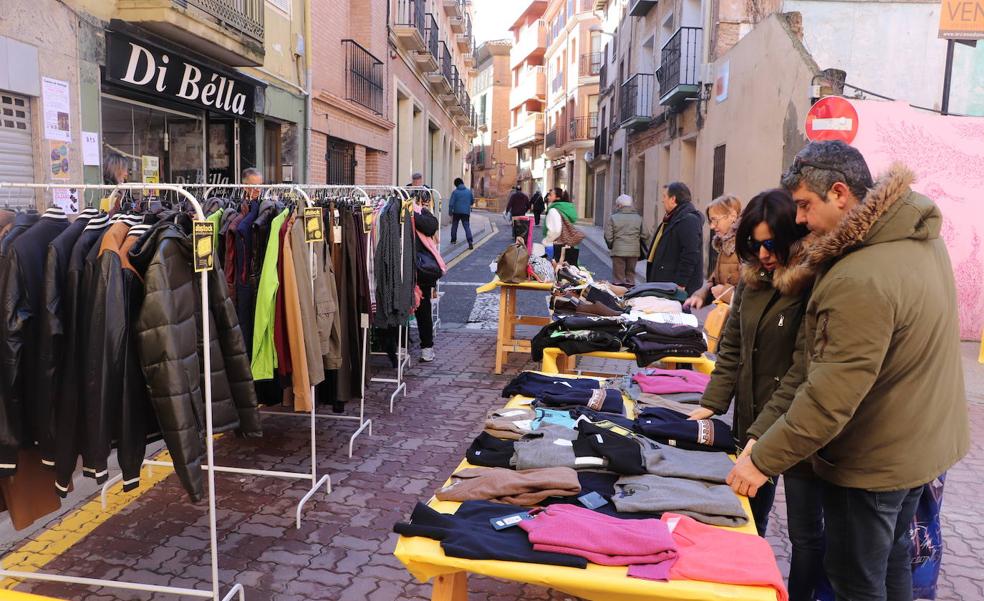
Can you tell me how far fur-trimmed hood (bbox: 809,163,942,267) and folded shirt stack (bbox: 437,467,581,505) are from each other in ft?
3.73

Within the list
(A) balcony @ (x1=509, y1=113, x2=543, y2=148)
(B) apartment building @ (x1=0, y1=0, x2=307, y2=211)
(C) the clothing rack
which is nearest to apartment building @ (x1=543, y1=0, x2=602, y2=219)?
(A) balcony @ (x1=509, y1=113, x2=543, y2=148)

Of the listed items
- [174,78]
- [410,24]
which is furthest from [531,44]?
[174,78]

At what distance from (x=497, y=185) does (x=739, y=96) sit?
49.8 metres

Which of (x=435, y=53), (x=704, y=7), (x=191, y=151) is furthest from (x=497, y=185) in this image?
(x=191, y=151)

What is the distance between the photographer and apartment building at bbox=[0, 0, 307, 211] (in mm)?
7078

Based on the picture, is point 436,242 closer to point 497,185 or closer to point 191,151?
point 191,151

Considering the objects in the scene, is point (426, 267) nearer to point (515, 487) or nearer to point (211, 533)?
point (211, 533)

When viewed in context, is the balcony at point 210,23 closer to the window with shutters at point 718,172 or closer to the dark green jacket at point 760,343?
the dark green jacket at point 760,343

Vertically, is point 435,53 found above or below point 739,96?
above

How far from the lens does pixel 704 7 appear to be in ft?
50.3

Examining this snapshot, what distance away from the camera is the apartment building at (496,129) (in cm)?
6212

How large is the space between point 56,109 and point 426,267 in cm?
401

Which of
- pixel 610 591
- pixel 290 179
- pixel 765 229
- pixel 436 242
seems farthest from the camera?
pixel 290 179

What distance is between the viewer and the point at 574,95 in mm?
39438
